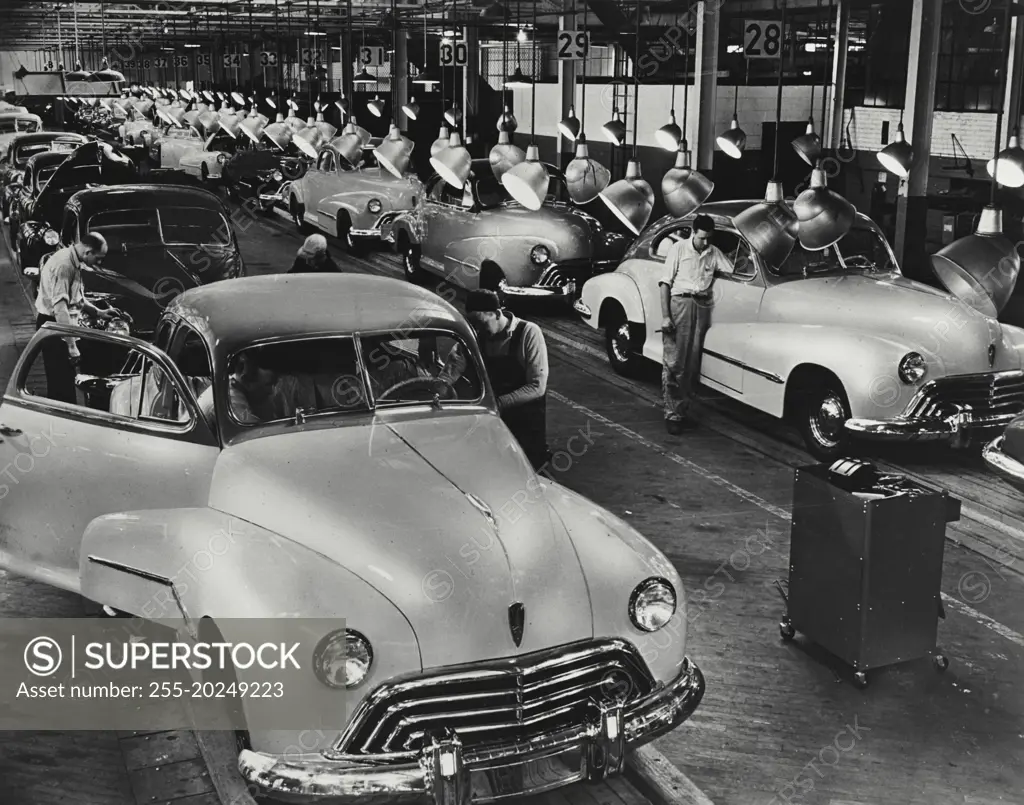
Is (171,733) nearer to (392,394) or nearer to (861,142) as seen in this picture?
(392,394)

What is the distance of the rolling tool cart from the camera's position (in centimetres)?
563

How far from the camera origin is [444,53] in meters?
18.5

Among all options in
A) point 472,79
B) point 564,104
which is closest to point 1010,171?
point 564,104

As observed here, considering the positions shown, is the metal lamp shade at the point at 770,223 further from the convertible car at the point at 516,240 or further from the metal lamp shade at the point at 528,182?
the convertible car at the point at 516,240

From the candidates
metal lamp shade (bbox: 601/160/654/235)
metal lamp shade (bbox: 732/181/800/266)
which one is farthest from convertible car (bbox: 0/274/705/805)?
metal lamp shade (bbox: 601/160/654/235)

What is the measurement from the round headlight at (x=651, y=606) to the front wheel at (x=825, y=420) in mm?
4567

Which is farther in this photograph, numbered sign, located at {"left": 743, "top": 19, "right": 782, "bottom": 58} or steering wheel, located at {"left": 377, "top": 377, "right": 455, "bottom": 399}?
numbered sign, located at {"left": 743, "top": 19, "right": 782, "bottom": 58}

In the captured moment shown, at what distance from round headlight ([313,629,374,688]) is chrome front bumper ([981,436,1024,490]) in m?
5.06

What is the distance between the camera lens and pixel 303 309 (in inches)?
223

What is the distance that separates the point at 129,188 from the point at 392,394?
24.8ft

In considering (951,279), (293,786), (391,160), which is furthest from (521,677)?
(391,160)

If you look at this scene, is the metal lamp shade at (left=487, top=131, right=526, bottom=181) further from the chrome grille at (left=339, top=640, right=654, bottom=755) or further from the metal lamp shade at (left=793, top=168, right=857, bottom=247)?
the chrome grille at (left=339, top=640, right=654, bottom=755)

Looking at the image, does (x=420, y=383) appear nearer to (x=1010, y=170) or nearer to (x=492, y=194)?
(x=1010, y=170)

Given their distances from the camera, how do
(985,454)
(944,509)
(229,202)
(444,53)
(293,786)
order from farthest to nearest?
(229,202), (444,53), (985,454), (944,509), (293,786)
